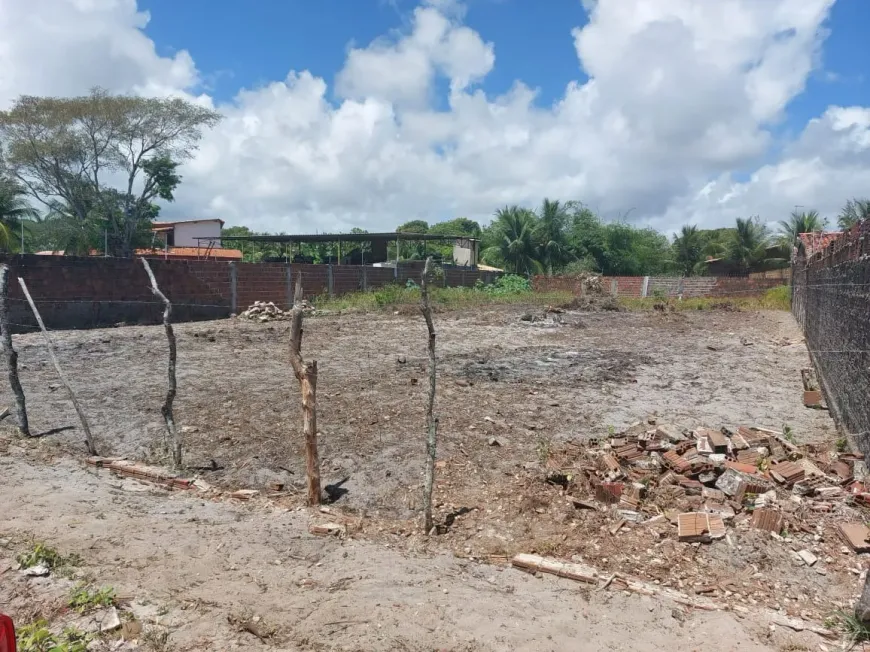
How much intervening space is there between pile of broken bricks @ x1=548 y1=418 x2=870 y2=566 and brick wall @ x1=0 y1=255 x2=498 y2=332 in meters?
9.62

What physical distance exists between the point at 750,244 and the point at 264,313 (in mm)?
32031

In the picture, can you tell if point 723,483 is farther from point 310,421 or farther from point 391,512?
point 310,421

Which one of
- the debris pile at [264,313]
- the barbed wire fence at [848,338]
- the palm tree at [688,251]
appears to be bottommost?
the debris pile at [264,313]

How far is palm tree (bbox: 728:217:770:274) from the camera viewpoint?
122ft

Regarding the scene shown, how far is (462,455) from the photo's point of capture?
569 centimetres

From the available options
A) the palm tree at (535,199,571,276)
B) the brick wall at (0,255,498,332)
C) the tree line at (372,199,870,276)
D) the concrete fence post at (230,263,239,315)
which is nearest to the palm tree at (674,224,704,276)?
the tree line at (372,199,870,276)

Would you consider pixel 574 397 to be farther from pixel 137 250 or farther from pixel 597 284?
pixel 137 250

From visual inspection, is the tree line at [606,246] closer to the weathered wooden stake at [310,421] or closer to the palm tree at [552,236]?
the palm tree at [552,236]

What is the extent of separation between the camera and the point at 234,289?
18.6m

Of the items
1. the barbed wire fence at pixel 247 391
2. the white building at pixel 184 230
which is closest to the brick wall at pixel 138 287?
the barbed wire fence at pixel 247 391

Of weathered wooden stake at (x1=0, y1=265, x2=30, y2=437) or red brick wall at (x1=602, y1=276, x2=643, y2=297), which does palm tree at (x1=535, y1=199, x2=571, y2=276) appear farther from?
weathered wooden stake at (x1=0, y1=265, x2=30, y2=437)

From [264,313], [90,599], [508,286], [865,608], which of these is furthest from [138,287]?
[865,608]

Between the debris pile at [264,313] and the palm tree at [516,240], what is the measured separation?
2058 cm

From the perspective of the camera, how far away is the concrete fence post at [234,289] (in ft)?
60.7
